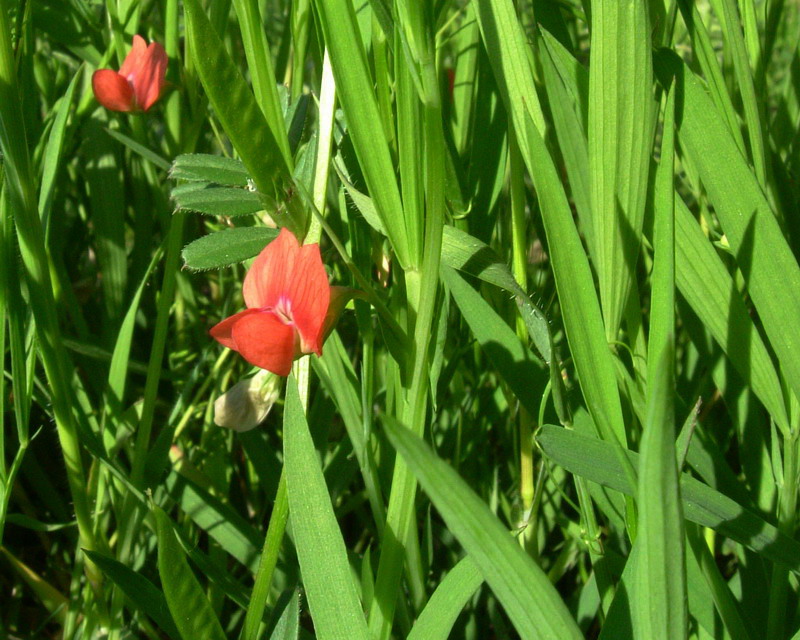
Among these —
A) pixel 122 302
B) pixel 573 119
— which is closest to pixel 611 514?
pixel 573 119

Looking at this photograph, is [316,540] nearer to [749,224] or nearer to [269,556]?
[269,556]

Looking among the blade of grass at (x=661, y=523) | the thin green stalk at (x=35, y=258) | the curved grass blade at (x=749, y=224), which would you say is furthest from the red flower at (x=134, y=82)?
the blade of grass at (x=661, y=523)

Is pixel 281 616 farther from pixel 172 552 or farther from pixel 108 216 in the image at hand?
pixel 108 216

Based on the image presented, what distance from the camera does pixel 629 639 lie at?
473 mm

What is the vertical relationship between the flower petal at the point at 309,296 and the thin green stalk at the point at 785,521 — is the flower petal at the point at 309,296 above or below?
above

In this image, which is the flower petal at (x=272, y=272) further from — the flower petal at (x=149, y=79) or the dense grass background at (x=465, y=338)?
the flower petal at (x=149, y=79)

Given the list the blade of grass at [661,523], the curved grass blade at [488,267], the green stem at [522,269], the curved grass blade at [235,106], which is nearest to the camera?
the blade of grass at [661,523]

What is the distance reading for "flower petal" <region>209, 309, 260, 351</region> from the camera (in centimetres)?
53

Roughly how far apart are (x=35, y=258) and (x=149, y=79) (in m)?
0.27

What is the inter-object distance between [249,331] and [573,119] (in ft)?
0.91

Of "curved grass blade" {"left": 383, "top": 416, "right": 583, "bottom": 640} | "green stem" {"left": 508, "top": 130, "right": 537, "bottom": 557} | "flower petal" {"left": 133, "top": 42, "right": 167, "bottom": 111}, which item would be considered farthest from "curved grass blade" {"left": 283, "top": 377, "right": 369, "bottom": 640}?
"flower petal" {"left": 133, "top": 42, "right": 167, "bottom": 111}

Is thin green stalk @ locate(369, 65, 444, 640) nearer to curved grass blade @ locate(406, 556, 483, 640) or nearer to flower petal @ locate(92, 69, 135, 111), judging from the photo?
curved grass blade @ locate(406, 556, 483, 640)

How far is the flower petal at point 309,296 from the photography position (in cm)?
51

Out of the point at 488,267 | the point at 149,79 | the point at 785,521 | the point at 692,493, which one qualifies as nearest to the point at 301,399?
the point at 488,267
